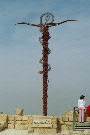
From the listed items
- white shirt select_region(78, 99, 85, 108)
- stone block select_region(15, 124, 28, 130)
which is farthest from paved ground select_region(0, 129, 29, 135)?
white shirt select_region(78, 99, 85, 108)

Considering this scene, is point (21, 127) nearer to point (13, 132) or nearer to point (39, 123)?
point (13, 132)

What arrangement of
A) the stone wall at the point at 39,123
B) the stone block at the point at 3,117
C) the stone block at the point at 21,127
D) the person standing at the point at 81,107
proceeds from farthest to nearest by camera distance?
the stone block at the point at 3,117
the stone block at the point at 21,127
the stone wall at the point at 39,123
the person standing at the point at 81,107

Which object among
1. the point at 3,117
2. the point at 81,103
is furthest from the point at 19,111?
the point at 81,103

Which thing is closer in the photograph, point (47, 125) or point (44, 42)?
point (47, 125)

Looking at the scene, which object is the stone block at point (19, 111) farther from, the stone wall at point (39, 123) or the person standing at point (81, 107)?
the person standing at point (81, 107)

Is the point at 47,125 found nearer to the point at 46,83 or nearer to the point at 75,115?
the point at 75,115

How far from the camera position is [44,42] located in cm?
2805

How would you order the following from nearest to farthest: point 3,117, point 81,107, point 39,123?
point 81,107 → point 39,123 → point 3,117

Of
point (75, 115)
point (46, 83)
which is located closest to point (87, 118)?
point (75, 115)

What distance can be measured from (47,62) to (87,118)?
874 centimetres

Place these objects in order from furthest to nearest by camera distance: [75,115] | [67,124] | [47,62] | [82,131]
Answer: [47,62] → [67,124] → [75,115] → [82,131]

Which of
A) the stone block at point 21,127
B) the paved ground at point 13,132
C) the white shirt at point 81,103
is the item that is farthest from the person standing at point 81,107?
the stone block at point 21,127

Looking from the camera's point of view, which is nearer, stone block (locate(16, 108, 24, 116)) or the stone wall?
the stone wall

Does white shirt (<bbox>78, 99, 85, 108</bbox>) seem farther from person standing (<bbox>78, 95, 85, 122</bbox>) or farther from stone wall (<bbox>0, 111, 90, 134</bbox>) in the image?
stone wall (<bbox>0, 111, 90, 134</bbox>)
